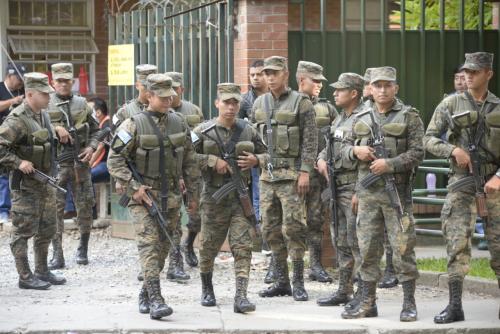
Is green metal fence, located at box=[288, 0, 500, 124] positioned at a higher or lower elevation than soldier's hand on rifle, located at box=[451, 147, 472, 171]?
higher

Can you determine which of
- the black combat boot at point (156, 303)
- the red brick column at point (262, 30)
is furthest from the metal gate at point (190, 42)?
the black combat boot at point (156, 303)

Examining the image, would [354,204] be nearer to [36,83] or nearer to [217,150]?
[217,150]

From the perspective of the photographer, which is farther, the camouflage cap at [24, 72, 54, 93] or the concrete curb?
the camouflage cap at [24, 72, 54, 93]

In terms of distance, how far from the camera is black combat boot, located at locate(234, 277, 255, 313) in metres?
9.68

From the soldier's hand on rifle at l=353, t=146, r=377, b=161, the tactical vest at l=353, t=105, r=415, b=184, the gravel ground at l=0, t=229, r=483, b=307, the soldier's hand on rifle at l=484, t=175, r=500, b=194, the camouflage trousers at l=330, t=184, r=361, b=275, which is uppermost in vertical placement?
the tactical vest at l=353, t=105, r=415, b=184

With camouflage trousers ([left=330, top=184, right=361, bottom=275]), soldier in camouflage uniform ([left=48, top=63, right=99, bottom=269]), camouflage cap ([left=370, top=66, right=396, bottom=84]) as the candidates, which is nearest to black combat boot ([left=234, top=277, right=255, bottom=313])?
camouflage trousers ([left=330, top=184, right=361, bottom=275])

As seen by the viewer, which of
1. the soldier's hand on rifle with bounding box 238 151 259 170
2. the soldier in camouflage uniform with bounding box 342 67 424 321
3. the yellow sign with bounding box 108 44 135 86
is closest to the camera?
the soldier in camouflage uniform with bounding box 342 67 424 321

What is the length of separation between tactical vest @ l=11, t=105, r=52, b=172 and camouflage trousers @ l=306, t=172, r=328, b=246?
267 cm

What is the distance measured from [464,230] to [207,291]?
242 cm

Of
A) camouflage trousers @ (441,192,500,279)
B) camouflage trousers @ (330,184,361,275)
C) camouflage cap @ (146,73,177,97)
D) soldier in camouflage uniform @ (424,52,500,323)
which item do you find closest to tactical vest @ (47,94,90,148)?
camouflage cap @ (146,73,177,97)

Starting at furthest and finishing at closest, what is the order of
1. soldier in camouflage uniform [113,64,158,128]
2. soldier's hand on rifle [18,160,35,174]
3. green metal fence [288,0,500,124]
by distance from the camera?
green metal fence [288,0,500,124] → soldier in camouflage uniform [113,64,158,128] → soldier's hand on rifle [18,160,35,174]

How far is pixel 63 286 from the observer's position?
11.4 metres

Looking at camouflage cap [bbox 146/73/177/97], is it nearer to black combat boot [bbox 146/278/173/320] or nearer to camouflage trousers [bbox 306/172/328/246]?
black combat boot [bbox 146/278/173/320]

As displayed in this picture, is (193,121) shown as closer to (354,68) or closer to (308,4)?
(354,68)
